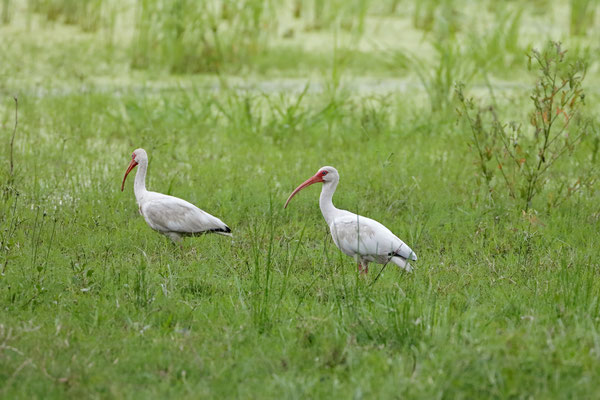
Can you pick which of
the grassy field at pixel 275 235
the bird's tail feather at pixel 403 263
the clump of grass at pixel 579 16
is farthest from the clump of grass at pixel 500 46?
the bird's tail feather at pixel 403 263

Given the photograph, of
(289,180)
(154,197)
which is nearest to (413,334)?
(154,197)

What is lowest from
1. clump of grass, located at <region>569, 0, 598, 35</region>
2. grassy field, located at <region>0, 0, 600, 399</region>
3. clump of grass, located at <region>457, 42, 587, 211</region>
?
grassy field, located at <region>0, 0, 600, 399</region>

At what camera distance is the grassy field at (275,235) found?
3.45 metres

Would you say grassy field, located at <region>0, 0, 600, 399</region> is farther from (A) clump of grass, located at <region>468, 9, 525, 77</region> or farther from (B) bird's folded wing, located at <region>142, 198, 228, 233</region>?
(B) bird's folded wing, located at <region>142, 198, 228, 233</region>

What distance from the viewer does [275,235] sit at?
5.80 metres

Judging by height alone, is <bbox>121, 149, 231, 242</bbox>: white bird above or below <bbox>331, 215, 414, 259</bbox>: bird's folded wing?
below

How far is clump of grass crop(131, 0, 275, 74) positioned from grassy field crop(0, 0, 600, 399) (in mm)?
32

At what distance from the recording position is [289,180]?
6.91 m

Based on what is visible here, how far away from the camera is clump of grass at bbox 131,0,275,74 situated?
33.2 ft

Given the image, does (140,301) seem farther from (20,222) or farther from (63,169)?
(63,169)

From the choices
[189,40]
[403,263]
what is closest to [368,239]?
[403,263]

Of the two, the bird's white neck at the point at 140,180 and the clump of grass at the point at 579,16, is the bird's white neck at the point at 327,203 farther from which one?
the clump of grass at the point at 579,16

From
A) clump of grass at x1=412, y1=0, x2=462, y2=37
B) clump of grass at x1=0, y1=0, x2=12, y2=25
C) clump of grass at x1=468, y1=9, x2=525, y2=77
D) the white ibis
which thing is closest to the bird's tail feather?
the white ibis

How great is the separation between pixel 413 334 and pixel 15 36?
10194 mm
